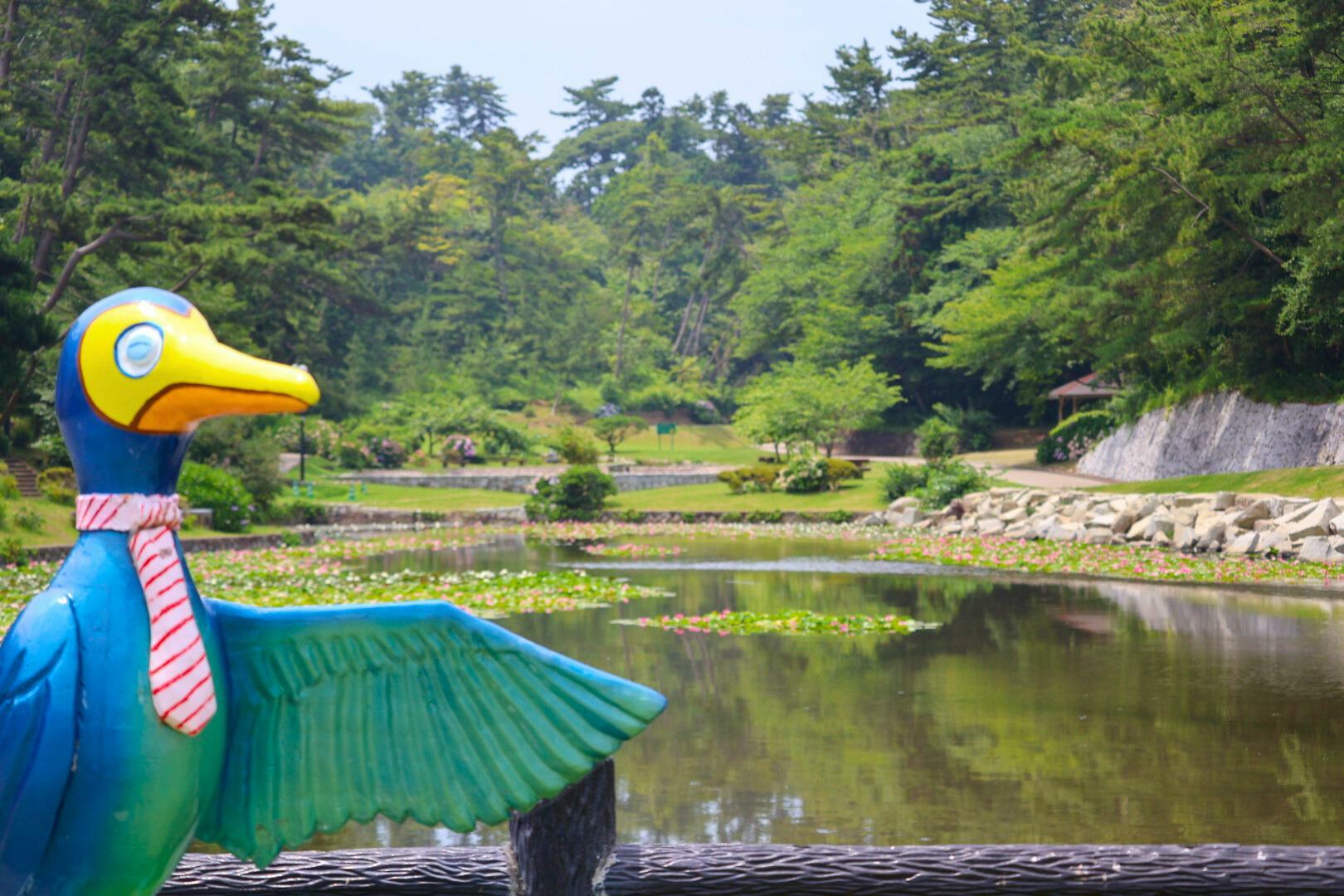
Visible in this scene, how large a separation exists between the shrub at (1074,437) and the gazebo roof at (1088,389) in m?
2.64

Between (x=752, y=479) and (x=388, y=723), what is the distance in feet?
83.5

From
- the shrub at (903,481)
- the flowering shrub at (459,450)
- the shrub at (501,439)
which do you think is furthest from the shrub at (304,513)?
the shrub at (501,439)

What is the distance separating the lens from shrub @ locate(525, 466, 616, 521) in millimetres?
25859

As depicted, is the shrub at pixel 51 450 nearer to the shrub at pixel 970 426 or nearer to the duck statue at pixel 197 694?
the duck statue at pixel 197 694

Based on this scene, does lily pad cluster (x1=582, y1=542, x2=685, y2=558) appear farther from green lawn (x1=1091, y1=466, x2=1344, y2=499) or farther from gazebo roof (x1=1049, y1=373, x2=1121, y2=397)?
gazebo roof (x1=1049, y1=373, x2=1121, y2=397)

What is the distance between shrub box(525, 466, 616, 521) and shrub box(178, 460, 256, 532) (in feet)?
20.3

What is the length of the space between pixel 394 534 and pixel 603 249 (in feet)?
166

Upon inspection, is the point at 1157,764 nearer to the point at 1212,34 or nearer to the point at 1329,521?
the point at 1329,521

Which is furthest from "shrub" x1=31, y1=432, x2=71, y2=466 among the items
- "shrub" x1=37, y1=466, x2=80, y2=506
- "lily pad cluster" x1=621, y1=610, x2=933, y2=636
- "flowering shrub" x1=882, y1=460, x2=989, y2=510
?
"lily pad cluster" x1=621, y1=610, x2=933, y2=636

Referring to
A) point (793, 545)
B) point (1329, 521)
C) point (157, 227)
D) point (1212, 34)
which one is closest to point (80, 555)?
point (1329, 521)

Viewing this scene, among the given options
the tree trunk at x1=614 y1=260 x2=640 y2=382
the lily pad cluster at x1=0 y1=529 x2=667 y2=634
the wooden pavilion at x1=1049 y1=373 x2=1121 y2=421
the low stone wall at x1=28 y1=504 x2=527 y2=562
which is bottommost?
the low stone wall at x1=28 y1=504 x2=527 y2=562

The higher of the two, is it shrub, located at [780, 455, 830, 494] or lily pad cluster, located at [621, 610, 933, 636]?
shrub, located at [780, 455, 830, 494]

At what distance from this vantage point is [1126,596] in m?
13.4

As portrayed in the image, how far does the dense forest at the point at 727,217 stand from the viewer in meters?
20.8
